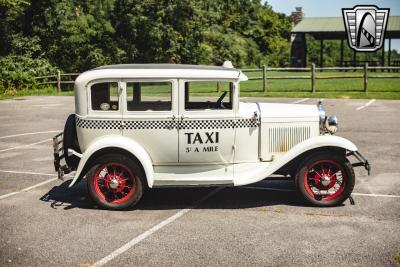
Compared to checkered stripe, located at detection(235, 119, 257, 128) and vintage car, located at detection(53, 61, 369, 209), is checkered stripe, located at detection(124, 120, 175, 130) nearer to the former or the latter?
vintage car, located at detection(53, 61, 369, 209)

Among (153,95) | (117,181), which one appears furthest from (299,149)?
(117,181)

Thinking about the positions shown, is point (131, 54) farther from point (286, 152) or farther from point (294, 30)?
point (286, 152)

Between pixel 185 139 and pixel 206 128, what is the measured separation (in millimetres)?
338

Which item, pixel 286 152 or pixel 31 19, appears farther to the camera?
pixel 31 19

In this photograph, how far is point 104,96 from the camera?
685cm

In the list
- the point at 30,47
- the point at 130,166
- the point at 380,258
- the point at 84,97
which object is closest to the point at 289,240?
the point at 380,258

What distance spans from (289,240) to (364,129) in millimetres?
8651

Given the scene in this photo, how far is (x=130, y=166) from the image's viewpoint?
6.62 m

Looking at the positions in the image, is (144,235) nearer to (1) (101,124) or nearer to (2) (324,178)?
(1) (101,124)

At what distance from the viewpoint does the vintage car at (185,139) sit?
6.68m

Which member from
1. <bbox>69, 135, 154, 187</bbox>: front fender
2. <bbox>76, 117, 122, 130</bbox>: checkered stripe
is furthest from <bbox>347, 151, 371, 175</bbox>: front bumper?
<bbox>76, 117, 122, 130</bbox>: checkered stripe

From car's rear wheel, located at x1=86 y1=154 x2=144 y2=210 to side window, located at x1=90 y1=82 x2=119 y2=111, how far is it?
2.40 ft

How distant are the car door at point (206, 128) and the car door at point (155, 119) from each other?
115 mm

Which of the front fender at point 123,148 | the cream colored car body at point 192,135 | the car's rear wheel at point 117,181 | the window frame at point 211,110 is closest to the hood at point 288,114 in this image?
the cream colored car body at point 192,135
